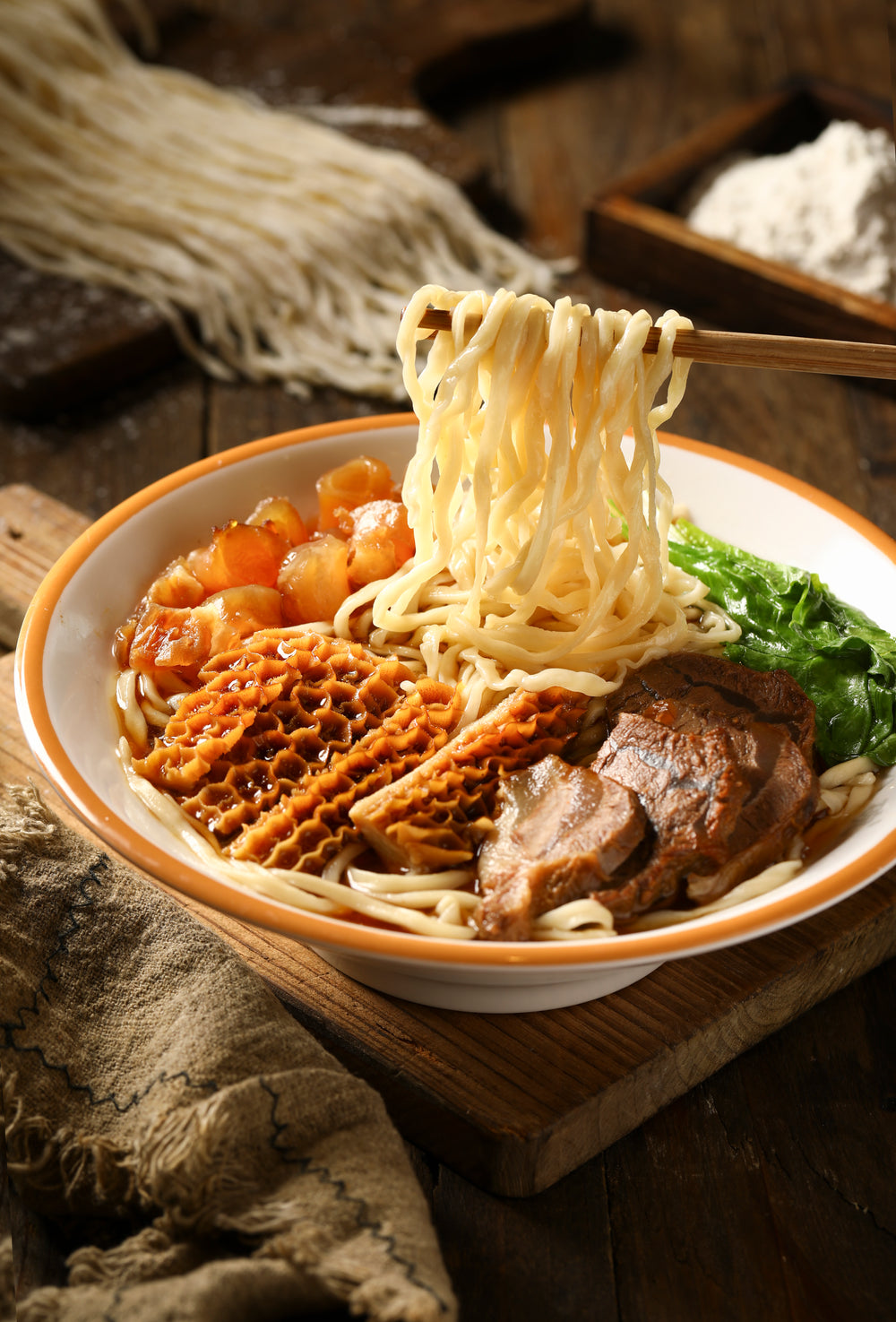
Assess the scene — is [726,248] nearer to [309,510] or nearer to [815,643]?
[309,510]

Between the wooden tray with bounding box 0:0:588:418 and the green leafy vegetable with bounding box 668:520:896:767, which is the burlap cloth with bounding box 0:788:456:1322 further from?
the wooden tray with bounding box 0:0:588:418

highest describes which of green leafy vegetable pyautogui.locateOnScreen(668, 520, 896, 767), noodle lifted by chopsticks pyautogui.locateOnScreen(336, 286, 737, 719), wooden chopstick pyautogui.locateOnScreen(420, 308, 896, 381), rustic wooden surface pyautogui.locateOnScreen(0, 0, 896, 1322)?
wooden chopstick pyautogui.locateOnScreen(420, 308, 896, 381)

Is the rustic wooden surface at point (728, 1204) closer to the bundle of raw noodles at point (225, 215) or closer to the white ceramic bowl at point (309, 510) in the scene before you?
the white ceramic bowl at point (309, 510)

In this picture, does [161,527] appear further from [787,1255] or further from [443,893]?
[787,1255]

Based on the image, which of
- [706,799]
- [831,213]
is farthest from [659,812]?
[831,213]

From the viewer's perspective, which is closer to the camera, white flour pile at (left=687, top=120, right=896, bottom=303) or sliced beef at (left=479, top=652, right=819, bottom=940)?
sliced beef at (left=479, top=652, right=819, bottom=940)

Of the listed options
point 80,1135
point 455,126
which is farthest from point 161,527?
point 455,126

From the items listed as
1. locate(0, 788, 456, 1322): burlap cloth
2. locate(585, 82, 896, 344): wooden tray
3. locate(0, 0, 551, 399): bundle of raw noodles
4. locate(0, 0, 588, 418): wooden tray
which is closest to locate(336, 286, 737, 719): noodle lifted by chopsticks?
locate(0, 788, 456, 1322): burlap cloth
